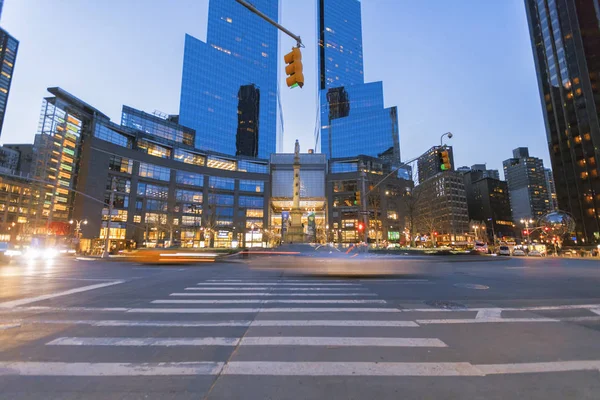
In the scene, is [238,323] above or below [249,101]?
below

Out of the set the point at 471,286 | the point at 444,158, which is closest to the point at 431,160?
the point at 444,158

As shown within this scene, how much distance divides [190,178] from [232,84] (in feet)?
196

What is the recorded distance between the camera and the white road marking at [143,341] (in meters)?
4.79

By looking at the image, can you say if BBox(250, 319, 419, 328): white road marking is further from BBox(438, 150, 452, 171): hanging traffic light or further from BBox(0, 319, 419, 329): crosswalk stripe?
BBox(438, 150, 452, 171): hanging traffic light

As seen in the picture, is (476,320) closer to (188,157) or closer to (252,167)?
(188,157)

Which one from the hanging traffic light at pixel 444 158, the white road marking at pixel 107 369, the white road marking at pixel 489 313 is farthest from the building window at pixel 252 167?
the white road marking at pixel 107 369

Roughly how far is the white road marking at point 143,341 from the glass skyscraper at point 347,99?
5036 inches

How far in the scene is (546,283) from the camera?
12.2 metres

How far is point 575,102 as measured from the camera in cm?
7344

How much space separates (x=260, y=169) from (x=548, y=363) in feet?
332

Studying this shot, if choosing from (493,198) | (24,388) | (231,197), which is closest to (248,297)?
(24,388)

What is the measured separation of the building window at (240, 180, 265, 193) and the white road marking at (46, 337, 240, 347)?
306 ft

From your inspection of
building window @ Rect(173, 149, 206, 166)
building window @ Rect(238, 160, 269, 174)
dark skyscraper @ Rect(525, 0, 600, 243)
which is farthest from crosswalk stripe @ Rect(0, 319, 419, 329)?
building window @ Rect(238, 160, 269, 174)

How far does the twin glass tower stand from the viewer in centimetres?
11688
